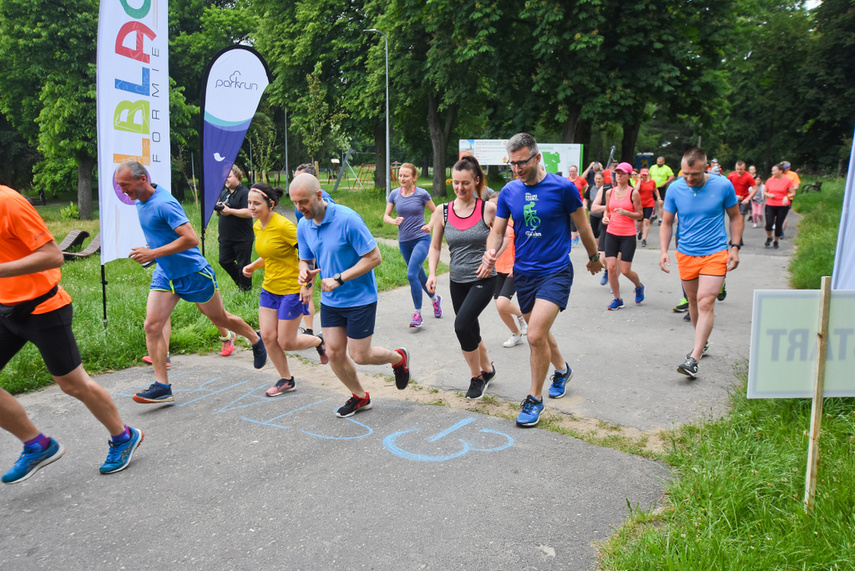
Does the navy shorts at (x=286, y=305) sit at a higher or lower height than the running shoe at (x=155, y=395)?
higher

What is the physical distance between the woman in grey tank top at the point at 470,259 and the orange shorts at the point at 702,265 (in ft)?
6.67

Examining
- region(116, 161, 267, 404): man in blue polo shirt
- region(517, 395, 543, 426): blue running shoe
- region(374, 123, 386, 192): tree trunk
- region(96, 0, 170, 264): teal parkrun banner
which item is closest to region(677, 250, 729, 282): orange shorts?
region(517, 395, 543, 426): blue running shoe

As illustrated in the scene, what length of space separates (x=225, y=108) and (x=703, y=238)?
21.2 feet

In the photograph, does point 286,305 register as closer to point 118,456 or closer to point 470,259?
point 470,259

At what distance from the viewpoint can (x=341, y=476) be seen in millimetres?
3943

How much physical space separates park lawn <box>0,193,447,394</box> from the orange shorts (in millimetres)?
4721

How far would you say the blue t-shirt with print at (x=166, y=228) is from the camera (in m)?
4.93

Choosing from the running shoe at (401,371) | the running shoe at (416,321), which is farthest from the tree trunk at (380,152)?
the running shoe at (401,371)

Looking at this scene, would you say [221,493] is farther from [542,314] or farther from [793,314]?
[793,314]

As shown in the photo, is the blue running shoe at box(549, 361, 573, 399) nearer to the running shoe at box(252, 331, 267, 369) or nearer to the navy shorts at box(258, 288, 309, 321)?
the navy shorts at box(258, 288, 309, 321)

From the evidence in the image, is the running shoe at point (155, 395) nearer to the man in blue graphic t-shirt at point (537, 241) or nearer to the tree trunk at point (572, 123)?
the man in blue graphic t-shirt at point (537, 241)

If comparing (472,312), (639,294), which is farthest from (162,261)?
(639,294)

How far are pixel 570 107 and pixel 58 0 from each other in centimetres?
2148

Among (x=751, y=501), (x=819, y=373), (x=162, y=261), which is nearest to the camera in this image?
(x=819, y=373)
